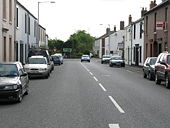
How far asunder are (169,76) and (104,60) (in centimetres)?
4915

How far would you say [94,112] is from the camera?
1068 centimetres

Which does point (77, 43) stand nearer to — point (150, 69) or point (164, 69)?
point (150, 69)

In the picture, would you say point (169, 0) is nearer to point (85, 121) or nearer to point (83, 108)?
point (83, 108)

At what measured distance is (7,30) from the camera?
98.1ft

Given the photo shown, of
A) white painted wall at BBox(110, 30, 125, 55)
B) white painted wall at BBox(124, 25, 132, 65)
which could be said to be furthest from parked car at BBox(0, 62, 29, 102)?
white painted wall at BBox(110, 30, 125, 55)

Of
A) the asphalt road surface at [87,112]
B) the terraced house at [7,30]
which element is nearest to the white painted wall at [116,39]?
the terraced house at [7,30]

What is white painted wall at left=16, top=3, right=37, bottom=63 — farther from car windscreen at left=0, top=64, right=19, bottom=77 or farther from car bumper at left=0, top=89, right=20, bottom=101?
car bumper at left=0, top=89, right=20, bottom=101

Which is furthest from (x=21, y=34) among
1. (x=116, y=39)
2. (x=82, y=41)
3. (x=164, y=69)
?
(x=82, y=41)

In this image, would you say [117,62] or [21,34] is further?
[117,62]

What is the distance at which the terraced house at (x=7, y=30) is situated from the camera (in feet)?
93.1

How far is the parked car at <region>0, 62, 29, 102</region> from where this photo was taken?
1229 centimetres

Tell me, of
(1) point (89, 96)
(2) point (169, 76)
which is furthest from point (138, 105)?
(2) point (169, 76)

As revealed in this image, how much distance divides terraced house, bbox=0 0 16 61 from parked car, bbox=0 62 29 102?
14.1 m

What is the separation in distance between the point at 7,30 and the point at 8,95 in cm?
1832
